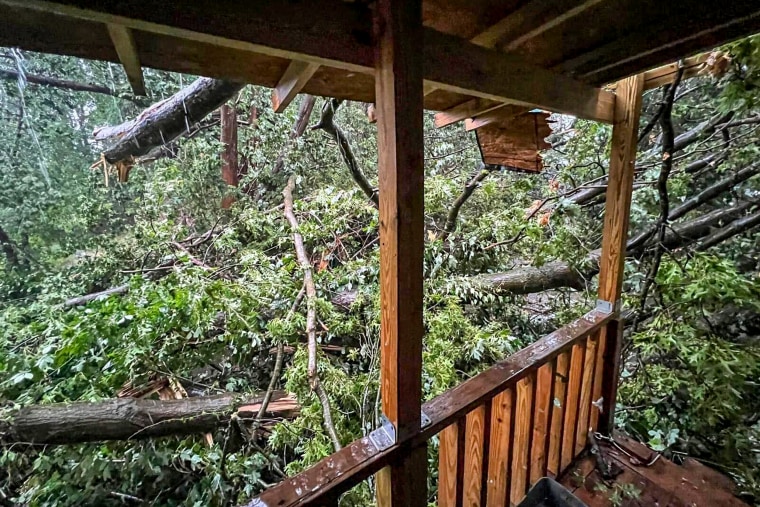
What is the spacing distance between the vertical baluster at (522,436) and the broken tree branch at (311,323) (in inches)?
36.1

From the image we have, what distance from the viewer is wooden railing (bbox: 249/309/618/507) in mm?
941

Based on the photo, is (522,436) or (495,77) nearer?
(495,77)

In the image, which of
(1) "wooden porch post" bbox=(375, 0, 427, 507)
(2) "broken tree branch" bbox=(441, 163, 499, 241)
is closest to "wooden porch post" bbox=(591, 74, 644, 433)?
(1) "wooden porch post" bbox=(375, 0, 427, 507)

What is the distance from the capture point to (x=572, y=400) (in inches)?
69.7

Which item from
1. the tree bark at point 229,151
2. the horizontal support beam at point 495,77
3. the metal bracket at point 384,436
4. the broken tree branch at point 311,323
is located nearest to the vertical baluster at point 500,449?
the metal bracket at point 384,436

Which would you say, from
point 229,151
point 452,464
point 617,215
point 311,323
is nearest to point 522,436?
point 452,464

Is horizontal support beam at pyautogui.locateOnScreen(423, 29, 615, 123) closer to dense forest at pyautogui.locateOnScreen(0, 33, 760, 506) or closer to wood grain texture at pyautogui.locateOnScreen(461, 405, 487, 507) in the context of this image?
dense forest at pyautogui.locateOnScreen(0, 33, 760, 506)

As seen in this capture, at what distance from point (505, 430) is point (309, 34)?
1.55 m

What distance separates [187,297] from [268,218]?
1.49 meters

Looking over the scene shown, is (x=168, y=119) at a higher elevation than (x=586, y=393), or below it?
higher

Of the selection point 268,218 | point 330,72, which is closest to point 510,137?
point 330,72

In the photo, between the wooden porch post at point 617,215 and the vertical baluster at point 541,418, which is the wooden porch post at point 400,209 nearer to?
the vertical baluster at point 541,418

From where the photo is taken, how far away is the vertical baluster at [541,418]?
5.24 feet

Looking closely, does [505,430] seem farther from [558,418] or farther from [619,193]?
[619,193]
